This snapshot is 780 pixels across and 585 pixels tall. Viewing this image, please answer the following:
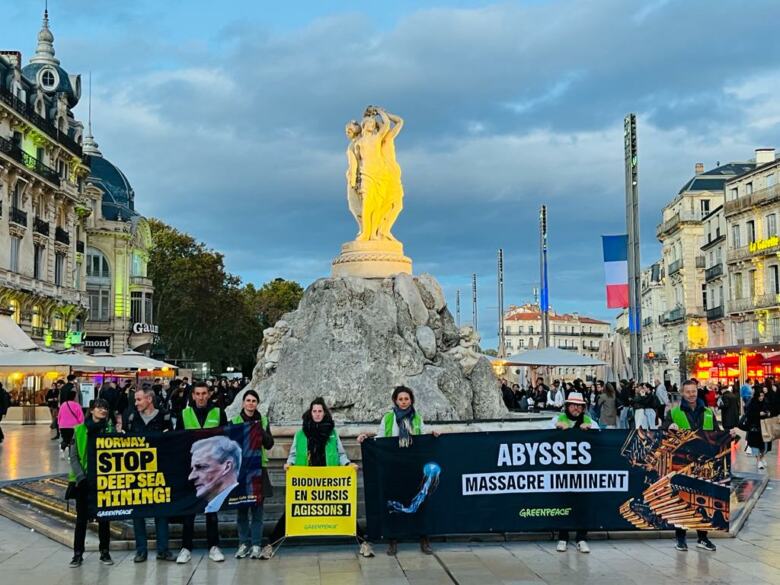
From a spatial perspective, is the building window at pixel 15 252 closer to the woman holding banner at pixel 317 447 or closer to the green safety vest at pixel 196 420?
the green safety vest at pixel 196 420

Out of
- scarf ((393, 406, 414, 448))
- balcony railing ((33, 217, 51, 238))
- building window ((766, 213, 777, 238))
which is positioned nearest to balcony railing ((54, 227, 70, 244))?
balcony railing ((33, 217, 51, 238))

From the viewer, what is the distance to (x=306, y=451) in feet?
27.3

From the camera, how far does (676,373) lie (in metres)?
72.0

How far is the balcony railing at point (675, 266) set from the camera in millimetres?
69562

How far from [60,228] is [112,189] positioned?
693 inches

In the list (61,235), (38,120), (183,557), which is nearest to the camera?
(183,557)

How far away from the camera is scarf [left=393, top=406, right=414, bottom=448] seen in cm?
850

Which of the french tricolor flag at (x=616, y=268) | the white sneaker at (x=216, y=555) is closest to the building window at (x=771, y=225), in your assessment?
the french tricolor flag at (x=616, y=268)

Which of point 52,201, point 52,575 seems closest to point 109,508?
point 52,575

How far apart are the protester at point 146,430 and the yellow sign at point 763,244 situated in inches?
1887

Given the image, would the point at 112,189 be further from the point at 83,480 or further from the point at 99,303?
the point at 83,480

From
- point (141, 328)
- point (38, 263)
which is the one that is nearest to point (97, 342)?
point (141, 328)

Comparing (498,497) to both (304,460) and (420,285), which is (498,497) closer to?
(304,460)

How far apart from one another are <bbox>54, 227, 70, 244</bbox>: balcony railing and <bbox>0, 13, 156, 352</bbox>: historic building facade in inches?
2.6
